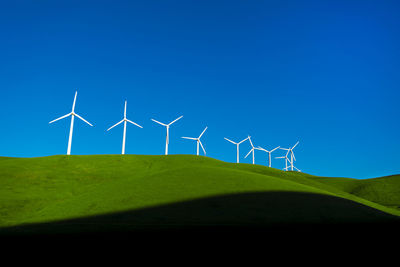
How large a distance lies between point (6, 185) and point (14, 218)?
12.4 metres

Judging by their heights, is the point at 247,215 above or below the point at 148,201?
below

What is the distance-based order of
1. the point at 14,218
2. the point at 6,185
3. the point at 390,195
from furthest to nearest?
1. the point at 390,195
2. the point at 6,185
3. the point at 14,218

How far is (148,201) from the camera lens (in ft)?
113

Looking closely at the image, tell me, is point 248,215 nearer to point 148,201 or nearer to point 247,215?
point 247,215

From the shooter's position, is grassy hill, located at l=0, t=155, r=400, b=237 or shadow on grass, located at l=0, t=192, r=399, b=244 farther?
grassy hill, located at l=0, t=155, r=400, b=237

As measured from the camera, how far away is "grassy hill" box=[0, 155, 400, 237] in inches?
1087

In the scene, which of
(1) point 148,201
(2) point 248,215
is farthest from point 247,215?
(1) point 148,201

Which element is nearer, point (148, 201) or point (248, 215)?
point (248, 215)

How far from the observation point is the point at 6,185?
42.7m

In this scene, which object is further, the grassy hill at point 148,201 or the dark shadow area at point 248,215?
the grassy hill at point 148,201

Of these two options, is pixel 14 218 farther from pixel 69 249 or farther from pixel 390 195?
pixel 390 195

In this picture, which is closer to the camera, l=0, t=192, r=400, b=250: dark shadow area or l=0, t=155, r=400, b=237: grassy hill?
l=0, t=192, r=400, b=250: dark shadow area

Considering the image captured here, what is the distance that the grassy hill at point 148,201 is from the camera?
27609 mm

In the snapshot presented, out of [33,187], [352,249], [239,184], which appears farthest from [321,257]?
[33,187]
